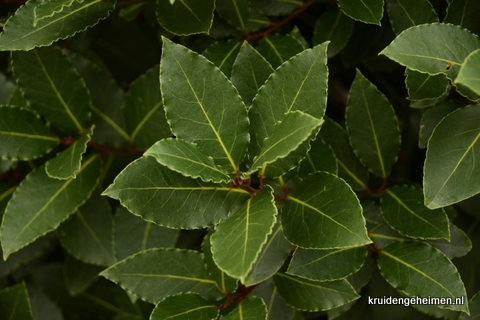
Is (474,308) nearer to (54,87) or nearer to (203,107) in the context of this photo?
(203,107)

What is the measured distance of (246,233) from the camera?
86 centimetres

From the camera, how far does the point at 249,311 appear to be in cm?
108

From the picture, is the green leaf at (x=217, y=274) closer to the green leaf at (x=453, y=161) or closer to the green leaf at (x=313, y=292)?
the green leaf at (x=313, y=292)

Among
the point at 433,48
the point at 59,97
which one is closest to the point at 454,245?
the point at 433,48

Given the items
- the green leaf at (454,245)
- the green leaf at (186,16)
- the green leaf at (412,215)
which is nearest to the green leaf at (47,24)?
the green leaf at (186,16)

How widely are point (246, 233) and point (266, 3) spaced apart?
0.70 meters

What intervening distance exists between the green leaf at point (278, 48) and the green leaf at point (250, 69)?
0.45 ft

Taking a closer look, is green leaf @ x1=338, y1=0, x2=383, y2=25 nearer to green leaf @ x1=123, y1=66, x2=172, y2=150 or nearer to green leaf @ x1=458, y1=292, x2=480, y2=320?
green leaf @ x1=123, y1=66, x2=172, y2=150

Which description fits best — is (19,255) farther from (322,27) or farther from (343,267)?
(322,27)

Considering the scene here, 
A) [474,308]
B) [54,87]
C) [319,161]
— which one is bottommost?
[474,308]

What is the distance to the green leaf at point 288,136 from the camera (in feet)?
2.64

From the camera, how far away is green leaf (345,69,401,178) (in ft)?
3.85

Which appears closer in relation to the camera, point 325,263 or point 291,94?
point 291,94

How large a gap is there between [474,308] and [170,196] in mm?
764
